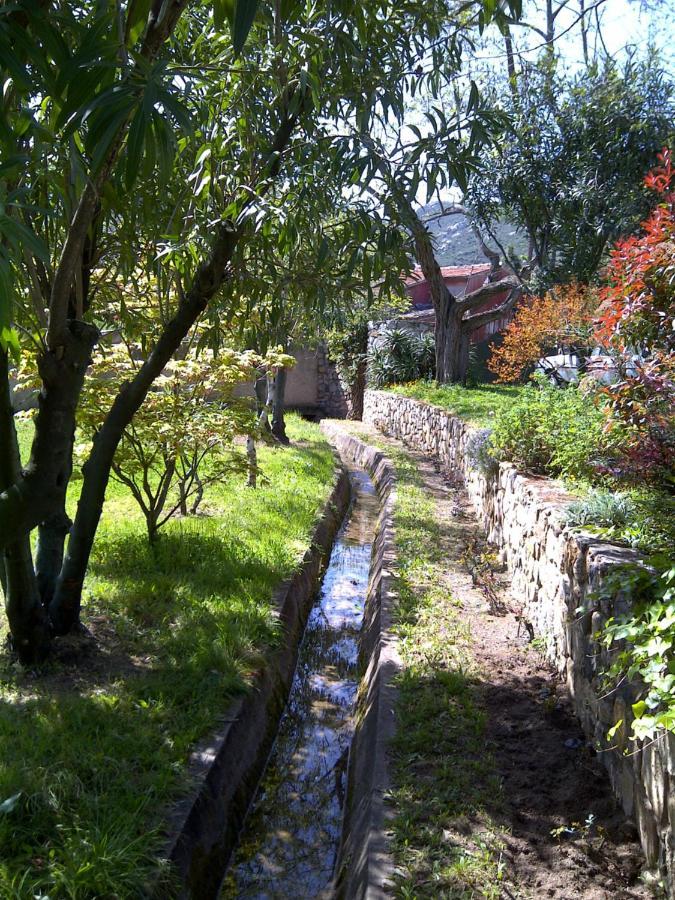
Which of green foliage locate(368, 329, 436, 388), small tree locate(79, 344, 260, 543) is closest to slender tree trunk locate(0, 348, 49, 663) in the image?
small tree locate(79, 344, 260, 543)

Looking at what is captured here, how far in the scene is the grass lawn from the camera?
2928 mm

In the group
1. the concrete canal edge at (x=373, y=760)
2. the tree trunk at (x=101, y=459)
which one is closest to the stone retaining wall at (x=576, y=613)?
the concrete canal edge at (x=373, y=760)

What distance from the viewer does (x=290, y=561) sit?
22.4 feet

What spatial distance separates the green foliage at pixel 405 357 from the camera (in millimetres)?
20312

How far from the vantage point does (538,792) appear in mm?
3486

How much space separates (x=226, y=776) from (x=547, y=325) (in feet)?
42.2

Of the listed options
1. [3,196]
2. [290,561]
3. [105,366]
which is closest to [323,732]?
[290,561]

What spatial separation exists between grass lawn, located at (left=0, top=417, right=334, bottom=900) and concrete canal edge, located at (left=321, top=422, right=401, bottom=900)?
0.79 meters

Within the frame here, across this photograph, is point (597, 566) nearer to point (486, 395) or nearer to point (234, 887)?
point (234, 887)

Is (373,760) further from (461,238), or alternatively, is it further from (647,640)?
(461,238)

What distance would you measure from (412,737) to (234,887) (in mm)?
1139

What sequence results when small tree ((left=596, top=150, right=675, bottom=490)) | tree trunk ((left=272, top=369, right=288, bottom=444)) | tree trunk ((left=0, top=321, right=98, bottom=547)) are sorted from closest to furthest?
tree trunk ((left=0, top=321, right=98, bottom=547))
small tree ((left=596, top=150, right=675, bottom=490))
tree trunk ((left=272, top=369, right=288, bottom=444))

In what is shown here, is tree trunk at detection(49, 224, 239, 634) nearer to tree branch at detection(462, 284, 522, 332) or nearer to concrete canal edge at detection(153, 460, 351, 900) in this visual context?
concrete canal edge at detection(153, 460, 351, 900)

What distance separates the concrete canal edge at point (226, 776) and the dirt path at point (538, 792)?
3.39 ft
